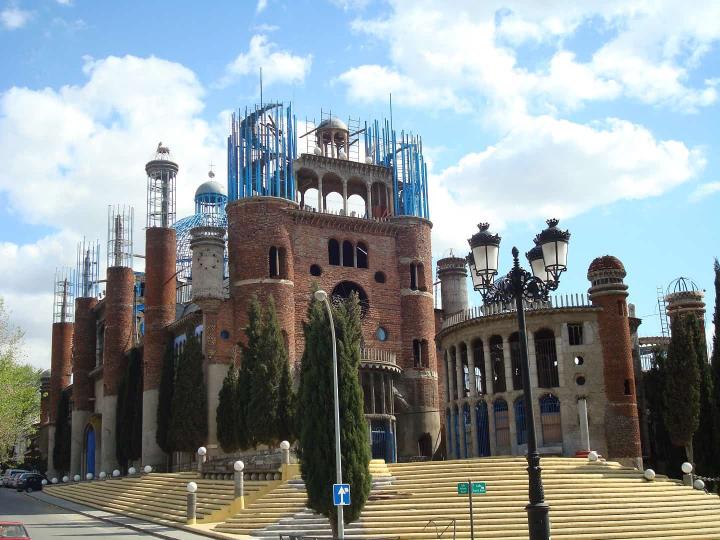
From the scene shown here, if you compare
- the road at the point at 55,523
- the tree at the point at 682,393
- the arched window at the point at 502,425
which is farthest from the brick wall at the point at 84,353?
the tree at the point at 682,393

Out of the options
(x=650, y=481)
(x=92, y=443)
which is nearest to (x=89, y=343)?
(x=92, y=443)

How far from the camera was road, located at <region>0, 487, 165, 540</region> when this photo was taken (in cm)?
2892

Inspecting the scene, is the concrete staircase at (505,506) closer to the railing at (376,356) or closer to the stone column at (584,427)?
the stone column at (584,427)

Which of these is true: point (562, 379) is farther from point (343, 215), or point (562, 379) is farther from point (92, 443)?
point (92, 443)

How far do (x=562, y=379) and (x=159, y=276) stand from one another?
2652 centimetres

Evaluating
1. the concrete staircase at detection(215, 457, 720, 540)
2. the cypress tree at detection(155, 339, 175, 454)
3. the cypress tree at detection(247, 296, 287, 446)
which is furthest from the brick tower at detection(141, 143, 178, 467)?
the concrete staircase at detection(215, 457, 720, 540)

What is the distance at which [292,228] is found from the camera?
1921 inches

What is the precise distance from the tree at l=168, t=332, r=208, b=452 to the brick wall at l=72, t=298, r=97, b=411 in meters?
21.2

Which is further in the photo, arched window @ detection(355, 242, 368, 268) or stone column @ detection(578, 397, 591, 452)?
arched window @ detection(355, 242, 368, 268)

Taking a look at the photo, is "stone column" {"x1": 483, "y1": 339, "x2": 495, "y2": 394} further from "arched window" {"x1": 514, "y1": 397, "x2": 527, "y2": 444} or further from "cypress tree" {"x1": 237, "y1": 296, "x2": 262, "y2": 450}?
"cypress tree" {"x1": 237, "y1": 296, "x2": 262, "y2": 450}

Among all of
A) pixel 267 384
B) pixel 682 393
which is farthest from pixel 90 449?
pixel 682 393

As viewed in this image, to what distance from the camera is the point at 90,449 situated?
207 ft

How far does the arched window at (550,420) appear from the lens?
35.9m

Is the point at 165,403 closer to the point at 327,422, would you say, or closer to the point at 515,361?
the point at 515,361
